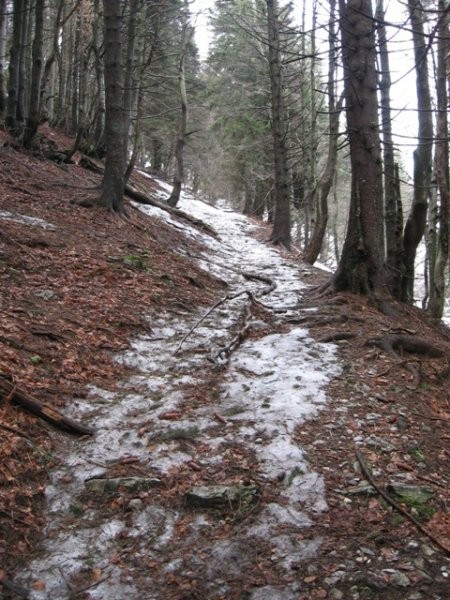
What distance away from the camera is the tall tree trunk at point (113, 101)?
10625mm

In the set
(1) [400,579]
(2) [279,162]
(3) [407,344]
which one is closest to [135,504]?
(1) [400,579]

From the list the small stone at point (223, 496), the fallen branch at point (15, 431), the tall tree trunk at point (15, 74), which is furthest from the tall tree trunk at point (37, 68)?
the small stone at point (223, 496)

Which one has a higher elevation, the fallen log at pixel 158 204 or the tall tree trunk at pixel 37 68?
the tall tree trunk at pixel 37 68

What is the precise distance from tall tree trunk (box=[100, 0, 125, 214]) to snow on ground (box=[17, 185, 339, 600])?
4.52 metres

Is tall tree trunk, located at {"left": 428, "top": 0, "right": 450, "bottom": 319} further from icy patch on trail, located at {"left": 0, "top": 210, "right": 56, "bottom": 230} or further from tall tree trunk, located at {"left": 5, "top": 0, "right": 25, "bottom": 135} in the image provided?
tall tree trunk, located at {"left": 5, "top": 0, "right": 25, "bottom": 135}

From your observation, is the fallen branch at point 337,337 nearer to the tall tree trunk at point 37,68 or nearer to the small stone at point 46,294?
the small stone at point 46,294

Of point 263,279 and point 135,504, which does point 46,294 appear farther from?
point 263,279

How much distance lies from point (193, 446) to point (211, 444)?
0.16 meters

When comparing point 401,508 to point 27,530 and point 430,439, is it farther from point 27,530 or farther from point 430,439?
point 27,530

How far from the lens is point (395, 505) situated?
139 inches

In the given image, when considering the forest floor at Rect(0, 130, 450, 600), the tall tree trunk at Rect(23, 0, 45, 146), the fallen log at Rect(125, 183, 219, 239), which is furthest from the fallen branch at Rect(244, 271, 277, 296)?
the tall tree trunk at Rect(23, 0, 45, 146)

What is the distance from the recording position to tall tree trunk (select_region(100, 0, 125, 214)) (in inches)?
418

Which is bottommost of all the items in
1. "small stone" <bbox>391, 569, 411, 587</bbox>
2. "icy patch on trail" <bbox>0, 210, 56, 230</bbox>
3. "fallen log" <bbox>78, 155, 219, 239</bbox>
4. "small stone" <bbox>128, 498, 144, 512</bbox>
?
"small stone" <bbox>128, 498, 144, 512</bbox>

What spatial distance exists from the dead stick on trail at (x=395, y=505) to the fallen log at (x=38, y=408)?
2.33 meters
